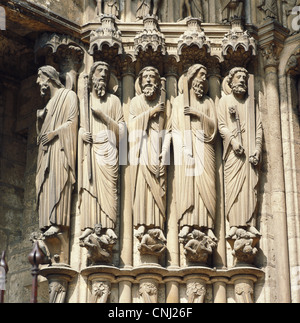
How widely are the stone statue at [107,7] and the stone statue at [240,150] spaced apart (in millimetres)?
1499

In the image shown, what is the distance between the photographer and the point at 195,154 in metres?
9.86

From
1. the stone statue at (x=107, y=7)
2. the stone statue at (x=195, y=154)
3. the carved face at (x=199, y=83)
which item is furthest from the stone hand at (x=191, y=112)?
the stone statue at (x=107, y=7)

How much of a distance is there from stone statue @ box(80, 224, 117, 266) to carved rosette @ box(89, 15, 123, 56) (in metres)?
1.99

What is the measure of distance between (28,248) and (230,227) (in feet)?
7.79

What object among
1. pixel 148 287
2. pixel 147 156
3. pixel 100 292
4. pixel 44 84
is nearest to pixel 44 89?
pixel 44 84

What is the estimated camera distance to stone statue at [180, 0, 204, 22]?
1061 cm

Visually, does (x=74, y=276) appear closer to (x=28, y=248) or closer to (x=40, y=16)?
(x=28, y=248)

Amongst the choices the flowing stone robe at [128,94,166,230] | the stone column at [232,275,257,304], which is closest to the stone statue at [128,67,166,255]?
the flowing stone robe at [128,94,166,230]

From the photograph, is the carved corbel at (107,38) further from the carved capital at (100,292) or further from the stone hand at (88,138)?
the carved capital at (100,292)

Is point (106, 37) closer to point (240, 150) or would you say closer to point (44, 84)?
point (44, 84)

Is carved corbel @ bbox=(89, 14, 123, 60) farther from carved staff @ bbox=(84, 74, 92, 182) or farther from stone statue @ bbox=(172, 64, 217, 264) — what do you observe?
stone statue @ bbox=(172, 64, 217, 264)

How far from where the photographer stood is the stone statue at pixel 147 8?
10531 mm

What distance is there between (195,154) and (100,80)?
1292 mm
